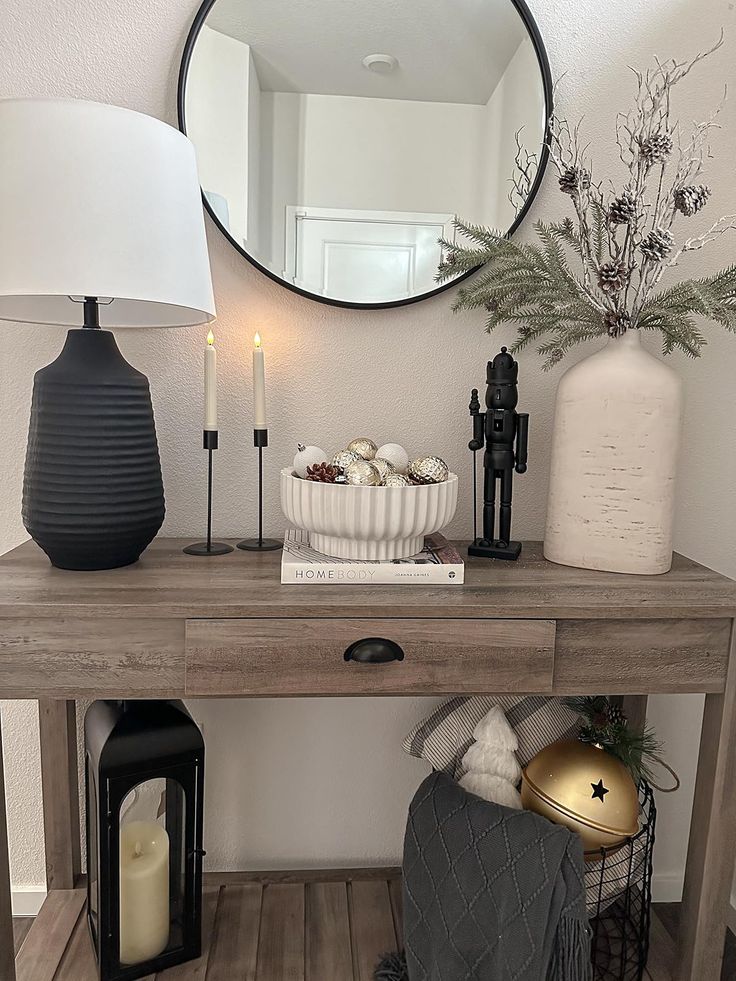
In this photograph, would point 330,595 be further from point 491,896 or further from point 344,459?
point 491,896

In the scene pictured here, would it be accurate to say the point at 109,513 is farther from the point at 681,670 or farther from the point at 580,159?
the point at 580,159

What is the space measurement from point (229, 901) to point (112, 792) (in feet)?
1.53

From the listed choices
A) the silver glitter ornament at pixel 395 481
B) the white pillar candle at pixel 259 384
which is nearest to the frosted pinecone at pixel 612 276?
the silver glitter ornament at pixel 395 481

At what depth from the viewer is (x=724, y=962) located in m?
1.39

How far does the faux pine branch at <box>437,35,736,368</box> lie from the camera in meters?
1.10

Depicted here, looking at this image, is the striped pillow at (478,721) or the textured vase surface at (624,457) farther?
the striped pillow at (478,721)

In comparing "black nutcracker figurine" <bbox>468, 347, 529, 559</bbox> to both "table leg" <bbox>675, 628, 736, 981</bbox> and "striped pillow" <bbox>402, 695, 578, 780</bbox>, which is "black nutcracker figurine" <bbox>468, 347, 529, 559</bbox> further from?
"table leg" <bbox>675, 628, 736, 981</bbox>

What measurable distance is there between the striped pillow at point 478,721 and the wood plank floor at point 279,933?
34 cm

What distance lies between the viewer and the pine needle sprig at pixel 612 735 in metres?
1.27

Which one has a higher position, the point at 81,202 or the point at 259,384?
the point at 81,202

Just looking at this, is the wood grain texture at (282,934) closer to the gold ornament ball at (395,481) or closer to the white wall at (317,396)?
the white wall at (317,396)

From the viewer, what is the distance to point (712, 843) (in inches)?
44.2

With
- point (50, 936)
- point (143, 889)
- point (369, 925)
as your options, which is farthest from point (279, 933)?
point (50, 936)

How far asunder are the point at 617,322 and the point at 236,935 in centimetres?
128
